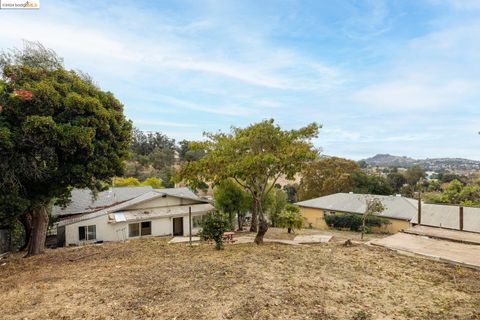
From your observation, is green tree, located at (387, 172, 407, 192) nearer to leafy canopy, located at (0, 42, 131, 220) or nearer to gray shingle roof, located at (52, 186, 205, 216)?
gray shingle roof, located at (52, 186, 205, 216)

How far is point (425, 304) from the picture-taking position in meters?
5.86

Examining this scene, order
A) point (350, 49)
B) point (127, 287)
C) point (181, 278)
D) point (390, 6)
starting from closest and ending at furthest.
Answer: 1. point (127, 287)
2. point (181, 278)
3. point (390, 6)
4. point (350, 49)

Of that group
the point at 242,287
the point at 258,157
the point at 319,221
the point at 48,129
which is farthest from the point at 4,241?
the point at 319,221

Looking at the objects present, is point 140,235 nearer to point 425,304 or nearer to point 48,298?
point 48,298

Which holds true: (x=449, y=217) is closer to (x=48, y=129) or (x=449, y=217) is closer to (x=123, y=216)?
(x=123, y=216)

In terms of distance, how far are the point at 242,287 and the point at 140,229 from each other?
1498 centimetres

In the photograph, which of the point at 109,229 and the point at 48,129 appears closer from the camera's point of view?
the point at 48,129

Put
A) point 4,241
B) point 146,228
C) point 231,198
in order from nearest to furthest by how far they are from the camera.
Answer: point 4,241 < point 146,228 < point 231,198

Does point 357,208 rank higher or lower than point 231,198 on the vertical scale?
lower

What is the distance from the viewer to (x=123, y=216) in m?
19.1

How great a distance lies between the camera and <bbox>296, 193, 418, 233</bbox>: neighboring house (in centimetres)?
2450

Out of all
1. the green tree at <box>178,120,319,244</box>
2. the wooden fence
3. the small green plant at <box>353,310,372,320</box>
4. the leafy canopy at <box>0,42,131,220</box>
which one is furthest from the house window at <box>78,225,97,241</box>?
the small green plant at <box>353,310,372,320</box>

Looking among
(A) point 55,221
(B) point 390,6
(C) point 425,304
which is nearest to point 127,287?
(C) point 425,304

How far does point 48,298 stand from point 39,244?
292 inches
